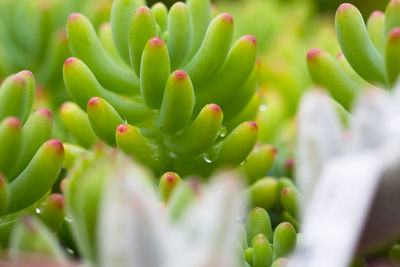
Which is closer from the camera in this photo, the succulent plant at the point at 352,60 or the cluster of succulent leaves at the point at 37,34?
the succulent plant at the point at 352,60

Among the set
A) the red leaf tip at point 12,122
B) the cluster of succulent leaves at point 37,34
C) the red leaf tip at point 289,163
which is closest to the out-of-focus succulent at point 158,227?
the red leaf tip at point 12,122

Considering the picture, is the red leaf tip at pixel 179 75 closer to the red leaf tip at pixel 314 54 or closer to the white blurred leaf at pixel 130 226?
the red leaf tip at pixel 314 54

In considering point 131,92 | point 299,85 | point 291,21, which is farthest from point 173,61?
point 291,21

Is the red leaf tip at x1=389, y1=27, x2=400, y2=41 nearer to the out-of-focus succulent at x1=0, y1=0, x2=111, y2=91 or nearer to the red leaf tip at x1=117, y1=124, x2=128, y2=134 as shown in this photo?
the red leaf tip at x1=117, y1=124, x2=128, y2=134

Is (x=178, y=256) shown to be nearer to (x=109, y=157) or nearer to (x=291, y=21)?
(x=109, y=157)

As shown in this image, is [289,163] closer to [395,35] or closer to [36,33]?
[395,35]

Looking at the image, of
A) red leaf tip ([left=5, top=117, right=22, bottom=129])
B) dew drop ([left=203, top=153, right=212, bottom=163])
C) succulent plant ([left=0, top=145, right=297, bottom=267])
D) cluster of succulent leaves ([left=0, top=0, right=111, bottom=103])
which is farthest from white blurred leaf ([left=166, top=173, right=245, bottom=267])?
cluster of succulent leaves ([left=0, top=0, right=111, bottom=103])
